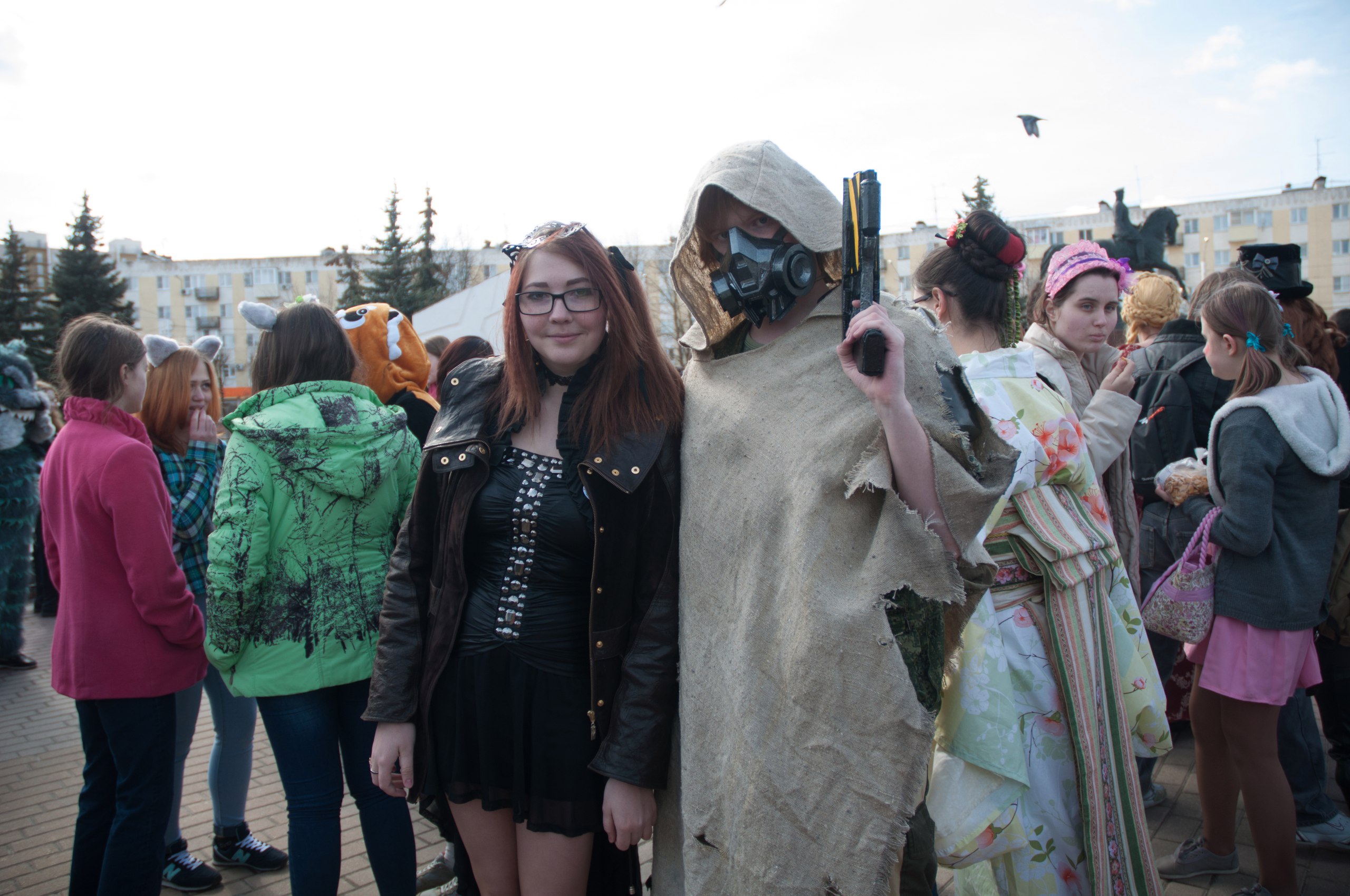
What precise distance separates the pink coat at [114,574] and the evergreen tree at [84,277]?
2937cm

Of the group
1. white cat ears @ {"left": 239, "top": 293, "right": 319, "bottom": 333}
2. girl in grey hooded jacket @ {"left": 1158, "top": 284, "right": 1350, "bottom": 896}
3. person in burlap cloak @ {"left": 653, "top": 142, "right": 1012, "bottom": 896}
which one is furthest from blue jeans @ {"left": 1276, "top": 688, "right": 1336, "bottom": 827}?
white cat ears @ {"left": 239, "top": 293, "right": 319, "bottom": 333}

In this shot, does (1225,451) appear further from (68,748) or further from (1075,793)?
(68,748)

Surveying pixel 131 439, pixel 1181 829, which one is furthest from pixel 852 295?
pixel 1181 829

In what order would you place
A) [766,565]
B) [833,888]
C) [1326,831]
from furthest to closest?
[1326,831] < [766,565] < [833,888]

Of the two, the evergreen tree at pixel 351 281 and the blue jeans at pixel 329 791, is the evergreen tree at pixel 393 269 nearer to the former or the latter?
the evergreen tree at pixel 351 281

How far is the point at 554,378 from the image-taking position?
90.0 inches

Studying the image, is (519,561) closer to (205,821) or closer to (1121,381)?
(1121,381)

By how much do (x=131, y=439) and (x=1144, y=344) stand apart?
5007 millimetres

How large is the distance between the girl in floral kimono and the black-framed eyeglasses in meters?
0.95

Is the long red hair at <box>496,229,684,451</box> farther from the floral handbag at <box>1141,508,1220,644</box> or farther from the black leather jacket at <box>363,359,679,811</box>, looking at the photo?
the floral handbag at <box>1141,508,1220,644</box>

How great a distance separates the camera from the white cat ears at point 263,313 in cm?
303

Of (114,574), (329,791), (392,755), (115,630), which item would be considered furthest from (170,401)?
(392,755)

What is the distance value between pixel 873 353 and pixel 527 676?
3.79 ft

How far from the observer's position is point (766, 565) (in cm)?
188
